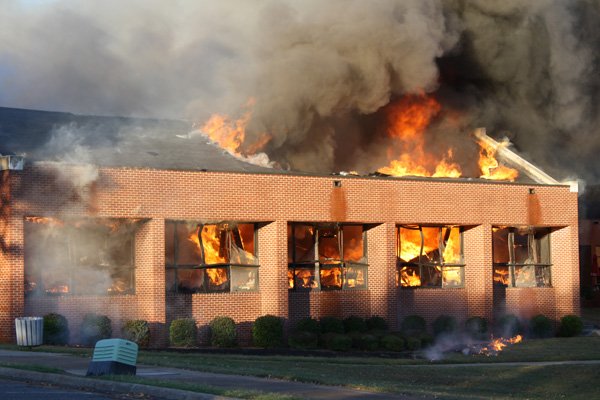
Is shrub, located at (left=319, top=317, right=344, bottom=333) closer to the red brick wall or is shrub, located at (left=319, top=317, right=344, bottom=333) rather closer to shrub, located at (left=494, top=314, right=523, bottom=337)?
the red brick wall

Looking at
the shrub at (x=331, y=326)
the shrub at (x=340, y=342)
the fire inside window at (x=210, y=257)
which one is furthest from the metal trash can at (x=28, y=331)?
the shrub at (x=331, y=326)

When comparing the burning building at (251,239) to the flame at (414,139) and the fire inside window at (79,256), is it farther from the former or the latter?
the flame at (414,139)

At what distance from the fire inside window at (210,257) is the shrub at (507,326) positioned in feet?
26.6

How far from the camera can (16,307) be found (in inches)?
979

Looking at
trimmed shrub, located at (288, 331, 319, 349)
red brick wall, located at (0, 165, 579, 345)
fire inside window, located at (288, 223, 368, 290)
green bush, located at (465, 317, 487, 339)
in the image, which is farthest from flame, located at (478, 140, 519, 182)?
trimmed shrub, located at (288, 331, 319, 349)

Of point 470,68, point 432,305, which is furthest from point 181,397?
point 470,68

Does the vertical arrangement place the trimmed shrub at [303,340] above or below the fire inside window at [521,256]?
below

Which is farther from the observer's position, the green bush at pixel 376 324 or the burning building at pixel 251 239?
the green bush at pixel 376 324

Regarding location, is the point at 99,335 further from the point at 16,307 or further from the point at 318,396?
the point at 318,396

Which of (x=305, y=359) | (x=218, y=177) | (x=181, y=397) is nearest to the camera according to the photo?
(x=181, y=397)

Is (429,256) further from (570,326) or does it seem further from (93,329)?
(93,329)

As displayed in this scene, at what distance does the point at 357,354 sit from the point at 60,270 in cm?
766

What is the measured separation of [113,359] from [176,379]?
0.98 m

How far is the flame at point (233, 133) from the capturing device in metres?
31.8
